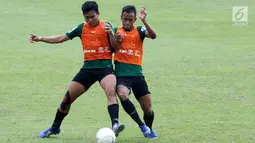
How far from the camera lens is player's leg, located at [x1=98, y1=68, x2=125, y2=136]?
9750mm

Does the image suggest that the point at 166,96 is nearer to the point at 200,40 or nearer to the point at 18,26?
the point at 200,40

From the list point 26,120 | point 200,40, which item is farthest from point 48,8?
point 26,120

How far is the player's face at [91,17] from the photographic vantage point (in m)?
9.98

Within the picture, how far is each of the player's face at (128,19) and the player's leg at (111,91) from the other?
746 millimetres

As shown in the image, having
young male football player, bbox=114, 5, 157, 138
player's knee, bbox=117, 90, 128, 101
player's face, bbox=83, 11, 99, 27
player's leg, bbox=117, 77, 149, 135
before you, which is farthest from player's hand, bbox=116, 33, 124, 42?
player's knee, bbox=117, 90, 128, 101

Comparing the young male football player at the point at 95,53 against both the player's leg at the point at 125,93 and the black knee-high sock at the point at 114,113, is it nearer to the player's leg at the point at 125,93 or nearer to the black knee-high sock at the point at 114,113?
the player's leg at the point at 125,93

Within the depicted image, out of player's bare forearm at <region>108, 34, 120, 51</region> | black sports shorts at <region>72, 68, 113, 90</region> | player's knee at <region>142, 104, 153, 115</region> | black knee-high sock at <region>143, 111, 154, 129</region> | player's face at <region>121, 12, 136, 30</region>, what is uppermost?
player's face at <region>121, 12, 136, 30</region>

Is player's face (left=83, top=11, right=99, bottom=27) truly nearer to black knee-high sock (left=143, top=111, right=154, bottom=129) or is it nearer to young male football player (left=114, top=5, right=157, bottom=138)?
young male football player (left=114, top=5, right=157, bottom=138)

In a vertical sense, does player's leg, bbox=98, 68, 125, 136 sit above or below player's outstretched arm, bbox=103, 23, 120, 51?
below

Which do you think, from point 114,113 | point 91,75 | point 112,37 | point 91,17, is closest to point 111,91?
point 114,113

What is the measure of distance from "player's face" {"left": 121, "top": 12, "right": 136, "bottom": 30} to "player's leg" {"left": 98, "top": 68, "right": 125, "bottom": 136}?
746mm

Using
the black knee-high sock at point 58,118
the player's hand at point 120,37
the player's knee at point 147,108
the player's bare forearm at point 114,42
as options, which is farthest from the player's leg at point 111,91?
the black knee-high sock at point 58,118

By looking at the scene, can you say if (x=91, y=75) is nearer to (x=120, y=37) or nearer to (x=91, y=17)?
(x=120, y=37)

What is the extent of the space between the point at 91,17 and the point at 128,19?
590 mm
